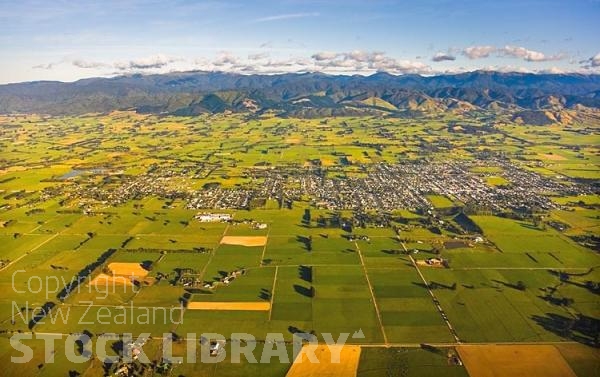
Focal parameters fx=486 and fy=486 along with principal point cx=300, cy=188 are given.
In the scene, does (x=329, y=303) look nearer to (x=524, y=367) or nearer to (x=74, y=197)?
(x=524, y=367)

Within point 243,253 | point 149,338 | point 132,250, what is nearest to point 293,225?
point 243,253

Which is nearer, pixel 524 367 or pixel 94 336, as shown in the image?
pixel 524 367

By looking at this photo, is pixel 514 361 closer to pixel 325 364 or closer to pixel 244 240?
pixel 325 364

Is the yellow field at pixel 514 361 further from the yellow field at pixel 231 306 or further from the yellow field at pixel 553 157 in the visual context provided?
the yellow field at pixel 553 157

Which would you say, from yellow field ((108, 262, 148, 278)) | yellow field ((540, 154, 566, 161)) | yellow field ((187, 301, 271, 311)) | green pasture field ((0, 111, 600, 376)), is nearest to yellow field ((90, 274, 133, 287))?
yellow field ((108, 262, 148, 278))

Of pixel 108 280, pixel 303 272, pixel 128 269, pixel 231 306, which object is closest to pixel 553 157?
pixel 303 272
